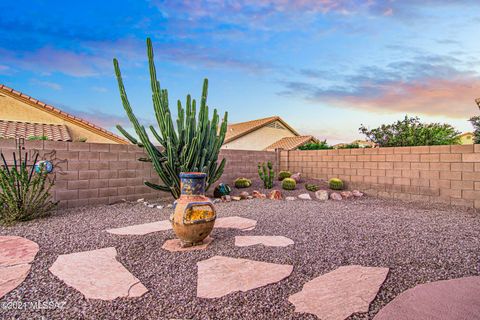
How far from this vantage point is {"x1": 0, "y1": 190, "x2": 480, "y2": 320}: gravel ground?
179cm

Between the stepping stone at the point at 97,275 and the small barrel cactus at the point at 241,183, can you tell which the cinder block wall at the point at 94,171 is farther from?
the stepping stone at the point at 97,275

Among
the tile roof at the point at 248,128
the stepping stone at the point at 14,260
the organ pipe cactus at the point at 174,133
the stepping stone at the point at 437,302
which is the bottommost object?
the stepping stone at the point at 14,260

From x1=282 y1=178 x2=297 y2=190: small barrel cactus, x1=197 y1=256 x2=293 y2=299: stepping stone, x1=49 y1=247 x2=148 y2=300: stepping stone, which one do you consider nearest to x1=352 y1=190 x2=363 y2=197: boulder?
x1=282 y1=178 x2=297 y2=190: small barrel cactus

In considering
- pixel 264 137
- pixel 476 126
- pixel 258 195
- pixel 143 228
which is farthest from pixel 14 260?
pixel 264 137

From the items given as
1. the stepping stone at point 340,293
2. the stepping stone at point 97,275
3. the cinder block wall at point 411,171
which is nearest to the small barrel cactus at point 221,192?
the cinder block wall at point 411,171

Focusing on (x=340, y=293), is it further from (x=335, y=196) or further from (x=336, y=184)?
(x=336, y=184)

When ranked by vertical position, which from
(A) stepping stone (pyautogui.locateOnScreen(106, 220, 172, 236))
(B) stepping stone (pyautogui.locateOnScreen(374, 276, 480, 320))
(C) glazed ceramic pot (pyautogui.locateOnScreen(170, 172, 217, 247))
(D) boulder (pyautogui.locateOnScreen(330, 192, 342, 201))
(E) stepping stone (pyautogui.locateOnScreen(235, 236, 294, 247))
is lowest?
(D) boulder (pyautogui.locateOnScreen(330, 192, 342, 201))

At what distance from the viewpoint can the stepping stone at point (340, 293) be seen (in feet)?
5.71

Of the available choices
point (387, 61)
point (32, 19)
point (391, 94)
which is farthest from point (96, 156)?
point (391, 94)

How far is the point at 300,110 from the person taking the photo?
7.47 m

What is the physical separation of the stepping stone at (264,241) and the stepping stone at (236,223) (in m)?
0.42

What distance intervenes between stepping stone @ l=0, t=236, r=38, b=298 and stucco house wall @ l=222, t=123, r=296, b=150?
15474 mm

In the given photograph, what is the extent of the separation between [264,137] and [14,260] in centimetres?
1831

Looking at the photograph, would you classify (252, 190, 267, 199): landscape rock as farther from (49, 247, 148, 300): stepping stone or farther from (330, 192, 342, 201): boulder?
(49, 247, 148, 300): stepping stone
